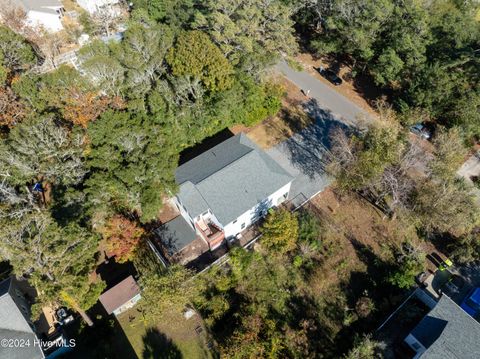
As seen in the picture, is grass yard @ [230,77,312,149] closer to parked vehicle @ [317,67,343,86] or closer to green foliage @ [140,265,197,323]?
parked vehicle @ [317,67,343,86]

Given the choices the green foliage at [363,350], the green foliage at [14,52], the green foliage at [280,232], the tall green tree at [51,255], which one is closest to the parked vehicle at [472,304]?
the green foliage at [363,350]

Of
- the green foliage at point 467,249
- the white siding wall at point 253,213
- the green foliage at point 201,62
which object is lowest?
the green foliage at point 467,249

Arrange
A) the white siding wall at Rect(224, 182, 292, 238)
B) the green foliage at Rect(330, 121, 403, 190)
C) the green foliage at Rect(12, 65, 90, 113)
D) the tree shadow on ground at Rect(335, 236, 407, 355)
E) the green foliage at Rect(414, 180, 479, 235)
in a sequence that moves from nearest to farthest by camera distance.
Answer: the tree shadow on ground at Rect(335, 236, 407, 355)
the green foliage at Rect(414, 180, 479, 235)
the green foliage at Rect(330, 121, 403, 190)
the white siding wall at Rect(224, 182, 292, 238)
the green foliage at Rect(12, 65, 90, 113)

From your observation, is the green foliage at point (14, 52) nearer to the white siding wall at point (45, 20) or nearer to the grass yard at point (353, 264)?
the white siding wall at point (45, 20)

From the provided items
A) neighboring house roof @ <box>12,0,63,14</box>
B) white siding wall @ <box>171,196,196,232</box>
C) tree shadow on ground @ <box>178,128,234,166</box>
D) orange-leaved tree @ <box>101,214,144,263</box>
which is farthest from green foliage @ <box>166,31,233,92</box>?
neighboring house roof @ <box>12,0,63,14</box>

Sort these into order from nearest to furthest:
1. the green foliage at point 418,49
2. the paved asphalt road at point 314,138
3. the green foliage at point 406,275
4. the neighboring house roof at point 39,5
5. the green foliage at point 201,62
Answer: the green foliage at point 406,275
the green foliage at point 201,62
the paved asphalt road at point 314,138
the green foliage at point 418,49
the neighboring house roof at point 39,5

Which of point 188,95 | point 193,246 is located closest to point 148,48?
point 188,95

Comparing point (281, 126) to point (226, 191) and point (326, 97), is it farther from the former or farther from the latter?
point (226, 191)
